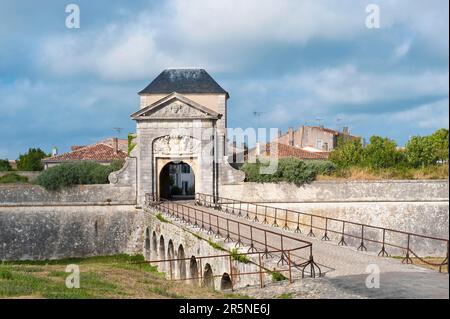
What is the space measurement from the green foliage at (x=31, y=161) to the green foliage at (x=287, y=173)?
2982 cm

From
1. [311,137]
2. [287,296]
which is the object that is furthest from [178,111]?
[311,137]

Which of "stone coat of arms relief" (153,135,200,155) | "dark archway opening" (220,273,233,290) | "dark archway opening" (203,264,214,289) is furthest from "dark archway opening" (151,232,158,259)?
→ "dark archway opening" (220,273,233,290)

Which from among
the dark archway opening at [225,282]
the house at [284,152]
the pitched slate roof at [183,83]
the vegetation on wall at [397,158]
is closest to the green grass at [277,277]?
the dark archway opening at [225,282]

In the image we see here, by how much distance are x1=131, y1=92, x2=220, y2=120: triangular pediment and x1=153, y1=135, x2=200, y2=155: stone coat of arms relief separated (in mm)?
1022

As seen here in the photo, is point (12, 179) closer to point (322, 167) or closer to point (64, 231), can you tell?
point (64, 231)

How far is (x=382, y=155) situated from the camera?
1177 inches

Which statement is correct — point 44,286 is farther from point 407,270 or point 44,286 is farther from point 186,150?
point 186,150

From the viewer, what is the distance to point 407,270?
412 inches

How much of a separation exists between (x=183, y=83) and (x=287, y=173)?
9.11m

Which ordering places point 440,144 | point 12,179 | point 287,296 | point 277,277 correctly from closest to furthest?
point 287,296
point 277,277
point 440,144
point 12,179

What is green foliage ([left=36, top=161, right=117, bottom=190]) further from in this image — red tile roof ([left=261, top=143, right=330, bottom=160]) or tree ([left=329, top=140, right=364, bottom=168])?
red tile roof ([left=261, top=143, right=330, bottom=160])

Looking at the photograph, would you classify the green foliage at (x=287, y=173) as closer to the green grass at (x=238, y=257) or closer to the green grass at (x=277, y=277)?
the green grass at (x=238, y=257)

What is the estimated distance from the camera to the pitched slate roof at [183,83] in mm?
29969
